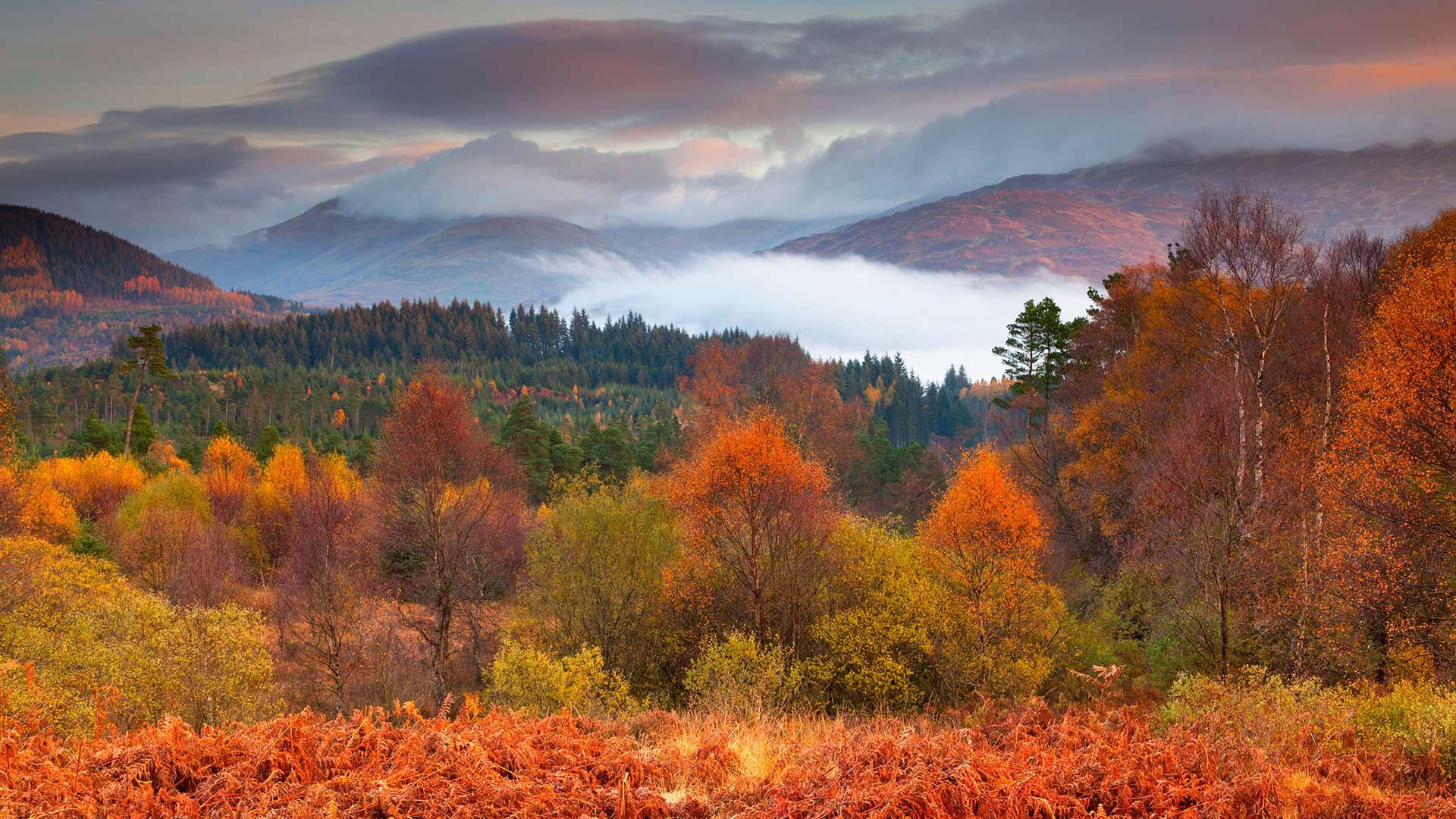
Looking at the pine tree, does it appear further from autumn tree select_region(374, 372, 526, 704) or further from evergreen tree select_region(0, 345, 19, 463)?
autumn tree select_region(374, 372, 526, 704)

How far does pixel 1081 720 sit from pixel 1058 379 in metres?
49.8

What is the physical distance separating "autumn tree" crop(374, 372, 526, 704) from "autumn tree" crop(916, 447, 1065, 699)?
69.8 feet

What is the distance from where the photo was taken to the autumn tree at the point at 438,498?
34.0 m

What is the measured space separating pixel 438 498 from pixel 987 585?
78.2 feet

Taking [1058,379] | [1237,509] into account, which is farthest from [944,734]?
[1058,379]

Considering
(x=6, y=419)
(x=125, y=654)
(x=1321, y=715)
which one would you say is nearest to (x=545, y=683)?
(x=125, y=654)

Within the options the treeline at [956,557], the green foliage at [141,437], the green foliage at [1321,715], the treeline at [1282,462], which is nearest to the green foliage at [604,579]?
the treeline at [956,557]

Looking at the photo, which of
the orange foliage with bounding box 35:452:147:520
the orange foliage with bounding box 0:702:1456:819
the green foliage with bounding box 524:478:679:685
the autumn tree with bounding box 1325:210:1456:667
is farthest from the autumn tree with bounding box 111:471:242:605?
the autumn tree with bounding box 1325:210:1456:667

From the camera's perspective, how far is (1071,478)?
4956 centimetres

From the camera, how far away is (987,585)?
3116cm

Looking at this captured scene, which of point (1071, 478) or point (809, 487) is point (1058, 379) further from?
point (809, 487)

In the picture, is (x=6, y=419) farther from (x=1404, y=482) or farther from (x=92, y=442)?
(x=92, y=442)

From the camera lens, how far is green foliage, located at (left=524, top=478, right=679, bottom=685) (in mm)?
33969

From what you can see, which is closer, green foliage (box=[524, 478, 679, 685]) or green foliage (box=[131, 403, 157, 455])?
green foliage (box=[524, 478, 679, 685])
